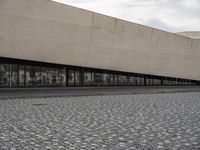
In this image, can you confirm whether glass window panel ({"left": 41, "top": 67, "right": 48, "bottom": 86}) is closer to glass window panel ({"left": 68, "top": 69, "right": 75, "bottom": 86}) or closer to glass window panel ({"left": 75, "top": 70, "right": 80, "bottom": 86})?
glass window panel ({"left": 68, "top": 69, "right": 75, "bottom": 86})

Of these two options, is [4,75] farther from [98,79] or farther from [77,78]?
[98,79]

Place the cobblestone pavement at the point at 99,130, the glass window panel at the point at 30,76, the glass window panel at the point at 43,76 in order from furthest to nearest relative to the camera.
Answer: the glass window panel at the point at 43,76
the glass window panel at the point at 30,76
the cobblestone pavement at the point at 99,130

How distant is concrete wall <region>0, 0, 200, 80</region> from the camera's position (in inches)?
1057

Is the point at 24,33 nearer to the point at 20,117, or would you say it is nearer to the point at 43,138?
the point at 20,117

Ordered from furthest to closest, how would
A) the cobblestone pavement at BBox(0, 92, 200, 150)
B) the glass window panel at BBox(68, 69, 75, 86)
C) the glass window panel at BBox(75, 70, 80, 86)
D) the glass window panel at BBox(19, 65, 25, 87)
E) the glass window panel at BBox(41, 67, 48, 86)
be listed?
1. the glass window panel at BBox(75, 70, 80, 86)
2. the glass window panel at BBox(68, 69, 75, 86)
3. the glass window panel at BBox(41, 67, 48, 86)
4. the glass window panel at BBox(19, 65, 25, 87)
5. the cobblestone pavement at BBox(0, 92, 200, 150)

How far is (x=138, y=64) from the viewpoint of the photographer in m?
33.5

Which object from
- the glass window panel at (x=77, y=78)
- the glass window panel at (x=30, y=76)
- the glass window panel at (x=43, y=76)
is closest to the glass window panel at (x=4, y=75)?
the glass window panel at (x=30, y=76)

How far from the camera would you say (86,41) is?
29984 millimetres

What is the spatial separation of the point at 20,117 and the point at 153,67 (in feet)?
76.5

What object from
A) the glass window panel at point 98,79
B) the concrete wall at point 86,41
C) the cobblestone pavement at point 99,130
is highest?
the concrete wall at point 86,41

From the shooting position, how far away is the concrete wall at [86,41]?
2684cm

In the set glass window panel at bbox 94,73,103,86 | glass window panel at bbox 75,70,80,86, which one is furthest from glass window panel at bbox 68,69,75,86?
glass window panel at bbox 94,73,103,86

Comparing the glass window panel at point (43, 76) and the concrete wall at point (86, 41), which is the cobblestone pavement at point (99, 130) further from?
the glass window panel at point (43, 76)

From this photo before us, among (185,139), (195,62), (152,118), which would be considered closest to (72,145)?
(185,139)
